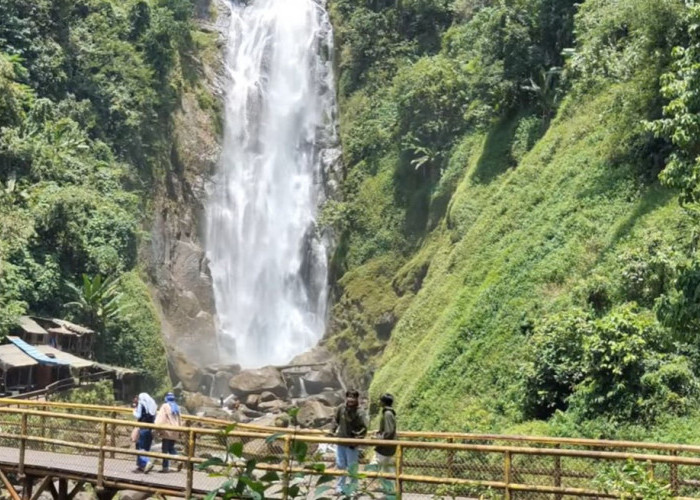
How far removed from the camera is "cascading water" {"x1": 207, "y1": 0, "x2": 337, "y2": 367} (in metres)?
46.5

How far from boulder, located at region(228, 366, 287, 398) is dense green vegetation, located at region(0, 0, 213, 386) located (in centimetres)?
291

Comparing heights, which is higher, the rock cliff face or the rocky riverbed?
the rock cliff face

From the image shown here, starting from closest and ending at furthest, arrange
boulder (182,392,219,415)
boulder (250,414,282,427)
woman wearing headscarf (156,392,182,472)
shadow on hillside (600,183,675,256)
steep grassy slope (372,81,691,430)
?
woman wearing headscarf (156,392,182,472)
steep grassy slope (372,81,691,430)
shadow on hillside (600,183,675,256)
boulder (250,414,282,427)
boulder (182,392,219,415)

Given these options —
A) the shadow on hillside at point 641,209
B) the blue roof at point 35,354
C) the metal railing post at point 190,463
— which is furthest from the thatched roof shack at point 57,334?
the metal railing post at point 190,463

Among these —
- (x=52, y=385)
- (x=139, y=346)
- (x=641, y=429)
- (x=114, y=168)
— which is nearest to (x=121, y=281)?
(x=139, y=346)

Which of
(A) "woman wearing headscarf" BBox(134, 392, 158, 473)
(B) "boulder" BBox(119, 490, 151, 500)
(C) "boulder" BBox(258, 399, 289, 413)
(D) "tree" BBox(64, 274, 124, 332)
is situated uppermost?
(D) "tree" BBox(64, 274, 124, 332)

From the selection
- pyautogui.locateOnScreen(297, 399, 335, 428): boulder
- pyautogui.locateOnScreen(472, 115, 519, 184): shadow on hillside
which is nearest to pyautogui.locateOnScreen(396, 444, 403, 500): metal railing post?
pyautogui.locateOnScreen(297, 399, 335, 428): boulder

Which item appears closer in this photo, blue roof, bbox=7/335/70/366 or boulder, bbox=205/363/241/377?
blue roof, bbox=7/335/70/366

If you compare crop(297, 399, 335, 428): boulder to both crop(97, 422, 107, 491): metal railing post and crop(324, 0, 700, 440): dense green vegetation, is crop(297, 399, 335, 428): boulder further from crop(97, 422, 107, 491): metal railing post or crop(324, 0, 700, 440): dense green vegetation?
crop(97, 422, 107, 491): metal railing post

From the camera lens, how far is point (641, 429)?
54.9ft

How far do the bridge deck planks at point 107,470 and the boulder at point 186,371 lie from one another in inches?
1004

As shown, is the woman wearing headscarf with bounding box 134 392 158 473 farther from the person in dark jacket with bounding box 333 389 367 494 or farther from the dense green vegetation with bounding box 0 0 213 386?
the dense green vegetation with bounding box 0 0 213 386

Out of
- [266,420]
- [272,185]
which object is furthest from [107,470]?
[272,185]

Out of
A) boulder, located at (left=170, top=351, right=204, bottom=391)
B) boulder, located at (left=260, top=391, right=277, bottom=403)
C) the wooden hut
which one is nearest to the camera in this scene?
the wooden hut
